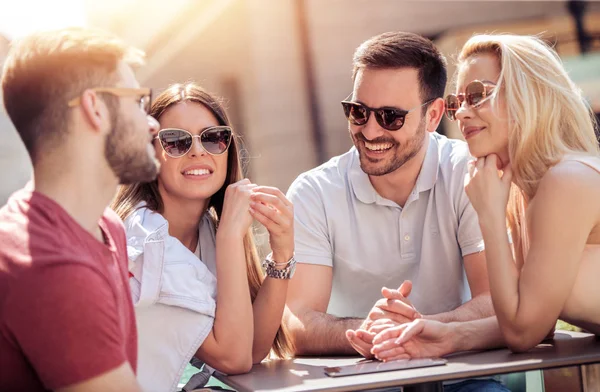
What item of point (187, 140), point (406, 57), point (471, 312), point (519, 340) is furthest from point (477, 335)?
point (406, 57)

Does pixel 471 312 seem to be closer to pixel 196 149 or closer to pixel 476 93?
pixel 476 93

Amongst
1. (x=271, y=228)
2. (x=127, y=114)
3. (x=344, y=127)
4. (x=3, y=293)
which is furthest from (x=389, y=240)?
(x=344, y=127)

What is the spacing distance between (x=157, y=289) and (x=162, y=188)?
540 mm

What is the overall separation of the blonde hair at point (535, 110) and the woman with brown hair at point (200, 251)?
0.75 meters

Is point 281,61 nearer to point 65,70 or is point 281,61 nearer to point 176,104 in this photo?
point 176,104

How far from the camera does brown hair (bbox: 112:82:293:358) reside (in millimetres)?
2863

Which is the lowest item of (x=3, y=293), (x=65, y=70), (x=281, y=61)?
(x=281, y=61)

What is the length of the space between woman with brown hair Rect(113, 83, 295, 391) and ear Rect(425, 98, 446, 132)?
3.06 feet

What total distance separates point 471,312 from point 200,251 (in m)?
0.95

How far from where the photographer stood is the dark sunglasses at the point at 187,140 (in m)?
2.77

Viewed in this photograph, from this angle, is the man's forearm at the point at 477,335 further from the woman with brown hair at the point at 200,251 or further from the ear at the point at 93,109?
the ear at the point at 93,109

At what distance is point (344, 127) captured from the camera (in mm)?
8258

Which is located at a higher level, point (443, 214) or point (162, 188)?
point (162, 188)

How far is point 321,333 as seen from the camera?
9.51ft
